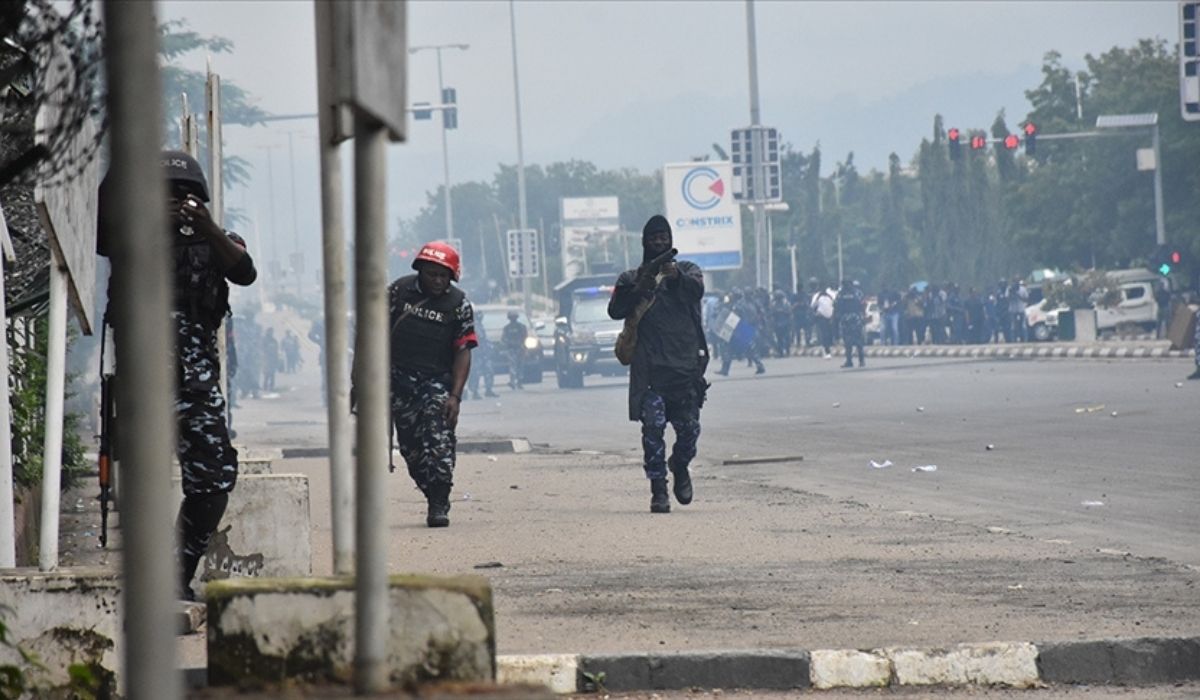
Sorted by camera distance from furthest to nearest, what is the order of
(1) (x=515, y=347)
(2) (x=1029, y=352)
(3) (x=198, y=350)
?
(1) (x=515, y=347) → (2) (x=1029, y=352) → (3) (x=198, y=350)

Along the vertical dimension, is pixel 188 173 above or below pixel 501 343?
above

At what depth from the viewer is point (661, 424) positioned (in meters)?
12.8

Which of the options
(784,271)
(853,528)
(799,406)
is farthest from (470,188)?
(853,528)

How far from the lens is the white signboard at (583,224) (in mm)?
113625

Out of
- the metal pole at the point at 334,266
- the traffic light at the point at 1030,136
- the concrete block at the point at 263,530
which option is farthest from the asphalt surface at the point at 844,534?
the traffic light at the point at 1030,136

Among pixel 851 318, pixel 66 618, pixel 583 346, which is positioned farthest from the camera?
pixel 851 318

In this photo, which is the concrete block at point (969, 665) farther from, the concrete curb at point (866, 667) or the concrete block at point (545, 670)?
the concrete block at point (545, 670)

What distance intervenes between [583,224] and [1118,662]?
119402 millimetres

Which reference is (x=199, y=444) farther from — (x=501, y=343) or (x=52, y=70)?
(x=501, y=343)

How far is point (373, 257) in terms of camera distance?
3.11 meters

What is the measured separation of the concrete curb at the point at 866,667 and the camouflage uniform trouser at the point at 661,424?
600 centimetres

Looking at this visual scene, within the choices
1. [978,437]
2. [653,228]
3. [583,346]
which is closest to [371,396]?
[653,228]

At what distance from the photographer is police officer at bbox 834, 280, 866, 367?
147 ft

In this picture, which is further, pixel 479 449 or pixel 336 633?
pixel 479 449
